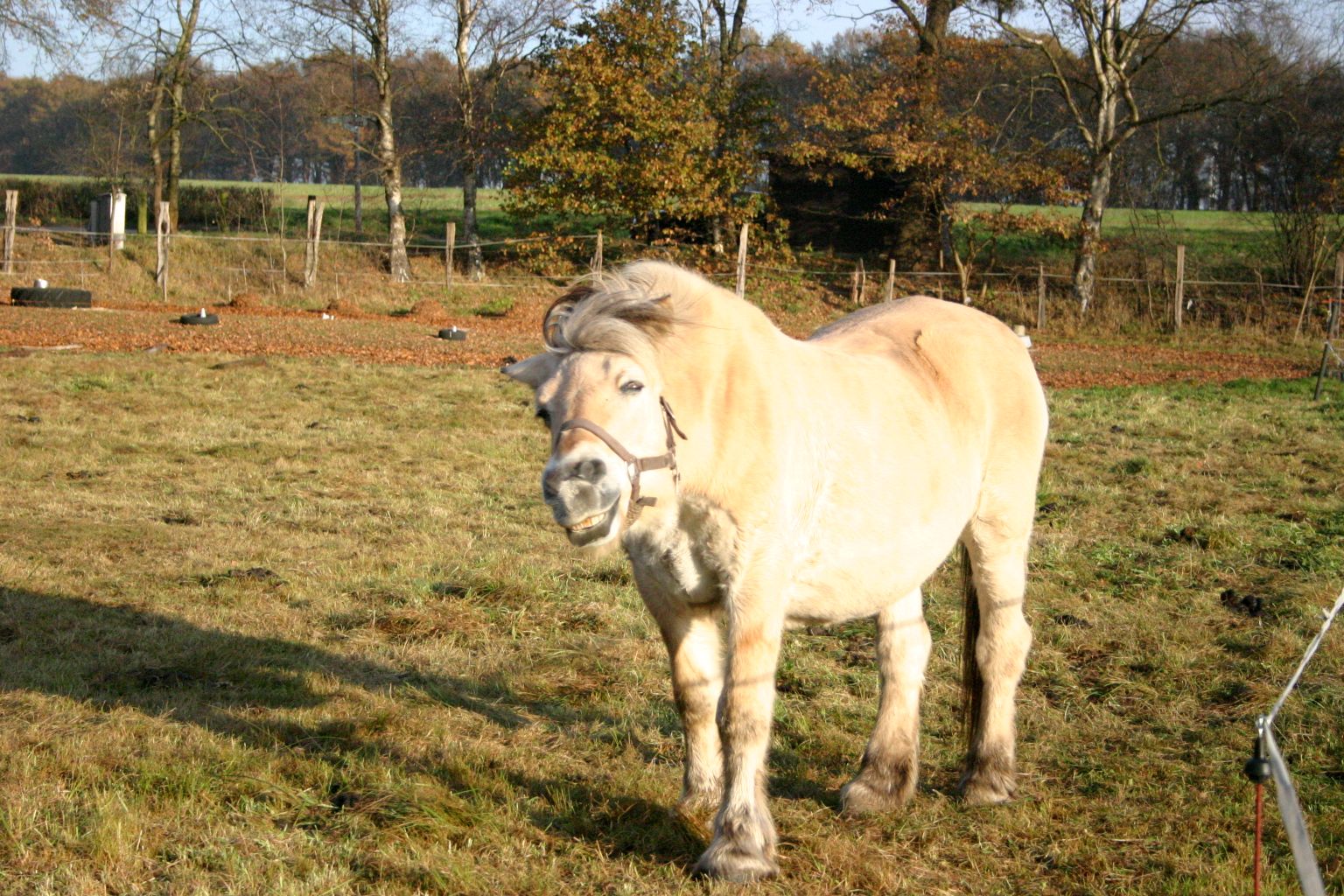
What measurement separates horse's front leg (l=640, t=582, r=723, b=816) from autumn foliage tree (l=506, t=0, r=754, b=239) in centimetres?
2721

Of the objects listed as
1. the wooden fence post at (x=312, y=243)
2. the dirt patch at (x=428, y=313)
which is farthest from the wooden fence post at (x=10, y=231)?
the dirt patch at (x=428, y=313)

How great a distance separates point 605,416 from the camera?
3303mm

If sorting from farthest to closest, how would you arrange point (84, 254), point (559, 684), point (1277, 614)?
point (84, 254) < point (1277, 614) < point (559, 684)

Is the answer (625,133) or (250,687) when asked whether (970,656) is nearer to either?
(250,687)

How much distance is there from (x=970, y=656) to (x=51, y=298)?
71.6 ft

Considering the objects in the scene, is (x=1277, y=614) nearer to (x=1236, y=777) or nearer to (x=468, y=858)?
(x=1236, y=777)

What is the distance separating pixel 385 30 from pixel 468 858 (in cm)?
3081

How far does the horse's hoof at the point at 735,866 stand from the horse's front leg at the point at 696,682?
1.13 feet

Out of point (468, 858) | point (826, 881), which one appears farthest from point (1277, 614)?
point (468, 858)

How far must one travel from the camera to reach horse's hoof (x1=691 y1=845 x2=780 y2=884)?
11.7 feet

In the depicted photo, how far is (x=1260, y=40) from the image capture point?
31.0 meters

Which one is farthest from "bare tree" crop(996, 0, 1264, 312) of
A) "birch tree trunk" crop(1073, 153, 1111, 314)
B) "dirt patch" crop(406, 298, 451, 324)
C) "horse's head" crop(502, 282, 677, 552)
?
"horse's head" crop(502, 282, 677, 552)

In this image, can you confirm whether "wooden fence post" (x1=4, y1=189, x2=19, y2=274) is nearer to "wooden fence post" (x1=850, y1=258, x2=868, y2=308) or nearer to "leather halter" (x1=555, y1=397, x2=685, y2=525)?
"wooden fence post" (x1=850, y1=258, x2=868, y2=308)

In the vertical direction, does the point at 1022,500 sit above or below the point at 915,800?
above
